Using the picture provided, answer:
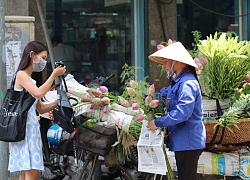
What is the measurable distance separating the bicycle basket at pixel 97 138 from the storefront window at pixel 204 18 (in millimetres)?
4684

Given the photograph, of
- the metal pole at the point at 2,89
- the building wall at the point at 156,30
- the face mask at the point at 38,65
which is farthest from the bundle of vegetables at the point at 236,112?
the building wall at the point at 156,30

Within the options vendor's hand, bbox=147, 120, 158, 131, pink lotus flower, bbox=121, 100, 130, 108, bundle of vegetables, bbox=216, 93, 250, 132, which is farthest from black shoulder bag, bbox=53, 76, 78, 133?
bundle of vegetables, bbox=216, 93, 250, 132

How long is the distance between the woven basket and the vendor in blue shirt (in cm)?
41

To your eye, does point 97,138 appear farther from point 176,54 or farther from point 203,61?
point 203,61

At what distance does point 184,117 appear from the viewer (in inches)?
178

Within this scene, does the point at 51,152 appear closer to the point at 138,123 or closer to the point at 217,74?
the point at 138,123

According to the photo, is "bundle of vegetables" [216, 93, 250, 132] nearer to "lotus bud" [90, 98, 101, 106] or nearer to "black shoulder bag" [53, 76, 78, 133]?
"lotus bud" [90, 98, 101, 106]

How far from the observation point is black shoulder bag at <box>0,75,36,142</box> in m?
4.84

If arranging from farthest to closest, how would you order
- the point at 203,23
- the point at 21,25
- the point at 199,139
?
1. the point at 203,23
2. the point at 21,25
3. the point at 199,139

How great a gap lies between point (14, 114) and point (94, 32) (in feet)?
14.9

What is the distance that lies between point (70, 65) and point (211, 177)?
4.32 metres

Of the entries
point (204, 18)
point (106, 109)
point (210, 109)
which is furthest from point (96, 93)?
point (204, 18)

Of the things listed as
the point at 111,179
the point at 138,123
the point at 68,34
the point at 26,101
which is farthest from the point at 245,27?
the point at 26,101

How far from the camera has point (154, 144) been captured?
15.9 ft
